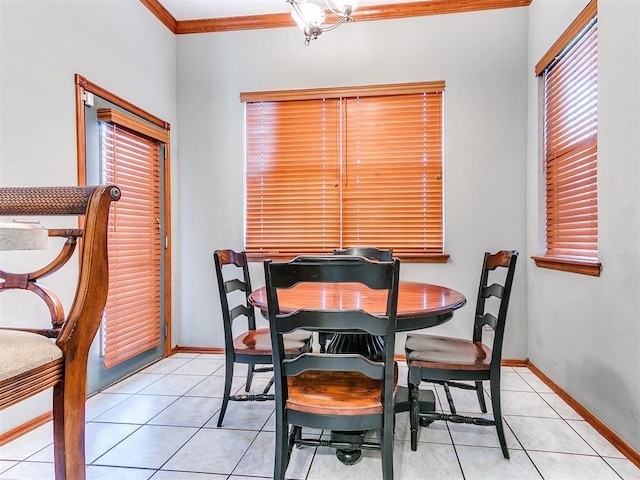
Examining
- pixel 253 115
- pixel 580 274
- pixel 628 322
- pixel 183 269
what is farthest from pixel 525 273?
pixel 183 269

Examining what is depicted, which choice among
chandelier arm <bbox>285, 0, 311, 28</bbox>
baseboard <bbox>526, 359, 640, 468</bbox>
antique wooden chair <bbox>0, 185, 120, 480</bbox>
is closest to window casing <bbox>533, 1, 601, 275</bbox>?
baseboard <bbox>526, 359, 640, 468</bbox>

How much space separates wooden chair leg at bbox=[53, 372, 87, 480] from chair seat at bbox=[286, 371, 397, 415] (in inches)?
26.3

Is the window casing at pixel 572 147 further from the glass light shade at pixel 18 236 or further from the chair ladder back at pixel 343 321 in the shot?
the glass light shade at pixel 18 236

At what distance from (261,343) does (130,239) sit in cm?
142

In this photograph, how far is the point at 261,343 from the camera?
209 cm

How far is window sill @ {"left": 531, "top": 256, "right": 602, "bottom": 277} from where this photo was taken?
80.9 inches

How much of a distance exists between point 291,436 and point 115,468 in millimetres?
848

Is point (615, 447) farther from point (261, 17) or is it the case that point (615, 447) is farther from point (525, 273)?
point (261, 17)

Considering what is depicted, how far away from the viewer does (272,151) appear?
333cm

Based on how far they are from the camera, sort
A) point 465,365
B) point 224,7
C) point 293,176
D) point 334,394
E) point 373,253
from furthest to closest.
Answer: point 293,176 < point 224,7 < point 373,253 < point 465,365 < point 334,394

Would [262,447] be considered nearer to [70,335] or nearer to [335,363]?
[335,363]

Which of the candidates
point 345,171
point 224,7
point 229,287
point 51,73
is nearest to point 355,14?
point 224,7

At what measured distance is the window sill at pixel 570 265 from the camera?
2.05 m

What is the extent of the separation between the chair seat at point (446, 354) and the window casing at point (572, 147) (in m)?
0.83
